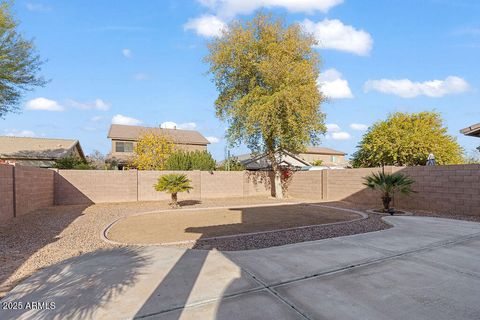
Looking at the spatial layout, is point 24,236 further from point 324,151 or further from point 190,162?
point 324,151

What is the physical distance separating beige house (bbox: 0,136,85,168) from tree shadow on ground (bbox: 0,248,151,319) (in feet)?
82.8

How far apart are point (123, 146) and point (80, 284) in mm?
34095

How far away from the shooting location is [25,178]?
1152 cm

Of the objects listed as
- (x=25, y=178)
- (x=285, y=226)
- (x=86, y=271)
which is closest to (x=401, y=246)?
(x=285, y=226)

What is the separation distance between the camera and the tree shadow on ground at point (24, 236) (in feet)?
17.6

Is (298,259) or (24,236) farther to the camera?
(24,236)

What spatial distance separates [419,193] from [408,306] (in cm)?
1137

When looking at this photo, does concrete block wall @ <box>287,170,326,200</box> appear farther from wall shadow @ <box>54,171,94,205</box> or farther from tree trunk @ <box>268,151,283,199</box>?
wall shadow @ <box>54,171,94,205</box>

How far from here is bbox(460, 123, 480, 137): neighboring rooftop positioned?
35.1ft

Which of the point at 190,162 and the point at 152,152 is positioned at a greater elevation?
the point at 152,152

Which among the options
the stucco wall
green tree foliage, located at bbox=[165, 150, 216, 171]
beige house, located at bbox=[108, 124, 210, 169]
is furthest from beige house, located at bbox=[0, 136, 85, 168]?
green tree foliage, located at bbox=[165, 150, 216, 171]

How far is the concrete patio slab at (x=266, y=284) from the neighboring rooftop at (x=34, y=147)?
2682cm

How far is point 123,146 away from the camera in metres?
36.0

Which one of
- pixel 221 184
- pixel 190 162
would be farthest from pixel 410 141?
pixel 190 162
